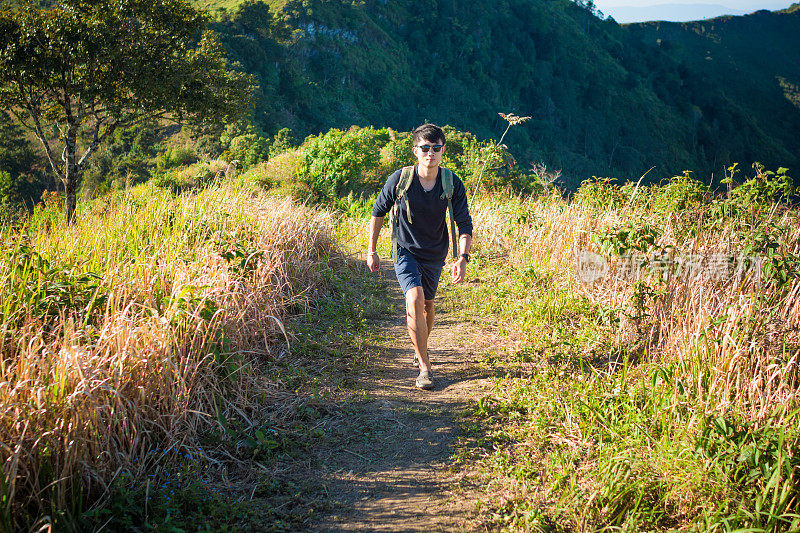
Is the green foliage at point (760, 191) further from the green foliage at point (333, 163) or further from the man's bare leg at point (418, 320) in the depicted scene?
the green foliage at point (333, 163)

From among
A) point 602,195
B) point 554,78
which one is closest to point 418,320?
point 602,195

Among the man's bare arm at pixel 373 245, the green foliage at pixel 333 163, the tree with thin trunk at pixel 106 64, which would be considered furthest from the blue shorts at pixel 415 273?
the tree with thin trunk at pixel 106 64

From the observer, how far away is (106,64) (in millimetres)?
14664

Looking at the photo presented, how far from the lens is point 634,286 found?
396 centimetres

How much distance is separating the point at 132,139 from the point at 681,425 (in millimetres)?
47507

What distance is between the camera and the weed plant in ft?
7.34

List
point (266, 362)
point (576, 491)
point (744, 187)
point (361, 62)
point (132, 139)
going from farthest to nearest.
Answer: point (361, 62), point (132, 139), point (744, 187), point (266, 362), point (576, 491)

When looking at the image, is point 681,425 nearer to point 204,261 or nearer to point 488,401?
point 488,401

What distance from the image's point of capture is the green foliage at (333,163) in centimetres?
1252

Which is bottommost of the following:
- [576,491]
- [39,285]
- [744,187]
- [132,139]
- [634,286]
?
[576,491]

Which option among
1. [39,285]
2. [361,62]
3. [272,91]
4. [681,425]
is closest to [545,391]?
[681,425]

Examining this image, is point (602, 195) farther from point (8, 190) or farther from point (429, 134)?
point (8, 190)

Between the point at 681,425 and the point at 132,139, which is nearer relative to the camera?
the point at 681,425

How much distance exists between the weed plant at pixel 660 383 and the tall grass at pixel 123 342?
5.58 ft
